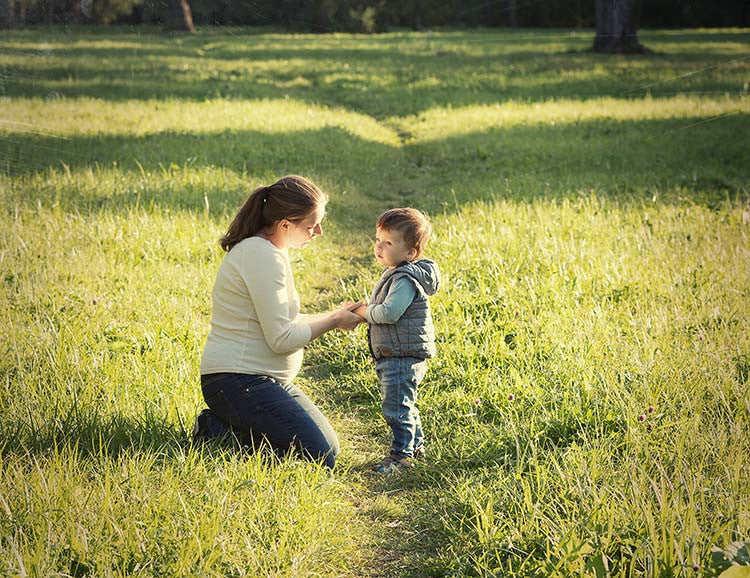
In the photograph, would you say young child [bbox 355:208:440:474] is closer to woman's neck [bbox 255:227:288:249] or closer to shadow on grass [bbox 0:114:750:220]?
woman's neck [bbox 255:227:288:249]

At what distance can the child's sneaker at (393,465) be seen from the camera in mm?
3873

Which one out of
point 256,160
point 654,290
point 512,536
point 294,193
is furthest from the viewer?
point 256,160

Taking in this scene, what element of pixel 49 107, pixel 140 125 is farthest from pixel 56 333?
pixel 49 107

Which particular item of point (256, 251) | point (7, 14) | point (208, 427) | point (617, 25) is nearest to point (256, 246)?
point (256, 251)

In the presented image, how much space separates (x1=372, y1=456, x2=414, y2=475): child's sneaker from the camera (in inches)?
152

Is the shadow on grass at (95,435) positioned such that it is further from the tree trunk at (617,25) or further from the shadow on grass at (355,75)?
the tree trunk at (617,25)

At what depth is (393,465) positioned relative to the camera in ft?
12.7

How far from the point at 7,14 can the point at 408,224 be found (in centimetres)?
300

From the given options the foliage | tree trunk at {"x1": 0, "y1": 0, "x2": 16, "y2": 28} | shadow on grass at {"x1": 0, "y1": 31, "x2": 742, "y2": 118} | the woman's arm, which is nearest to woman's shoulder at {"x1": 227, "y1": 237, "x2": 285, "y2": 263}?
the woman's arm

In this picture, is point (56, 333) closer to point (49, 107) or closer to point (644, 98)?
point (49, 107)

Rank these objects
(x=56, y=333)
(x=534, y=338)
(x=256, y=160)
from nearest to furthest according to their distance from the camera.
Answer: (x=56, y=333), (x=534, y=338), (x=256, y=160)

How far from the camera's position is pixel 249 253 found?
3758 millimetres

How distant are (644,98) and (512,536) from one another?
1676 cm

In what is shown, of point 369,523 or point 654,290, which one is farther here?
point 654,290
